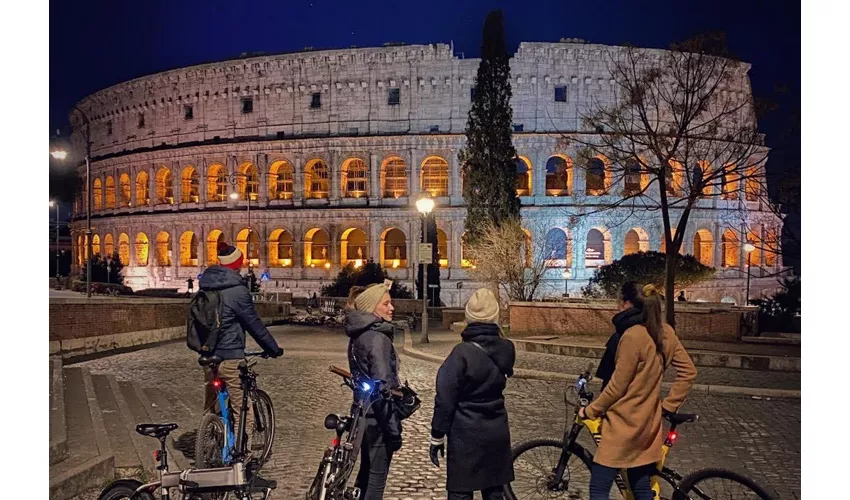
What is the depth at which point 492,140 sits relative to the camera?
30344mm

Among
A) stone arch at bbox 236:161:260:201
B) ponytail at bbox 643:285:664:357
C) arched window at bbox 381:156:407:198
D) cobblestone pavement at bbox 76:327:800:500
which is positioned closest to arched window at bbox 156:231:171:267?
stone arch at bbox 236:161:260:201

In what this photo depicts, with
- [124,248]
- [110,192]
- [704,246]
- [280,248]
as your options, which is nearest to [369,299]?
[280,248]

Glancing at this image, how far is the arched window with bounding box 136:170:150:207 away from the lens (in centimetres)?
4775

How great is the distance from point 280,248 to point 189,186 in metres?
7.80

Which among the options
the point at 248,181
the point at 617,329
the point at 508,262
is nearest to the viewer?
the point at 617,329

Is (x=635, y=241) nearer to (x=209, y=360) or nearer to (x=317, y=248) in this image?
(x=317, y=248)

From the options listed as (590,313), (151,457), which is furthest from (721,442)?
(590,313)

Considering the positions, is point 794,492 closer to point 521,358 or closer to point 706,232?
point 521,358

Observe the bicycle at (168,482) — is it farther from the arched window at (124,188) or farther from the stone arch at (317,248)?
the arched window at (124,188)

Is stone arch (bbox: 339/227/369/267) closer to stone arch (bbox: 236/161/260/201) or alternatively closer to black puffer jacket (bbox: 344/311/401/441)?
stone arch (bbox: 236/161/260/201)

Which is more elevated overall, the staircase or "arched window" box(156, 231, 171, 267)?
"arched window" box(156, 231, 171, 267)

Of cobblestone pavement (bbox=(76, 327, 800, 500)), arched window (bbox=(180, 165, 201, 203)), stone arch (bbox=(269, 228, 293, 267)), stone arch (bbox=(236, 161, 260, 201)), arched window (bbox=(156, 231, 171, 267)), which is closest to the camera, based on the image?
cobblestone pavement (bbox=(76, 327, 800, 500))
